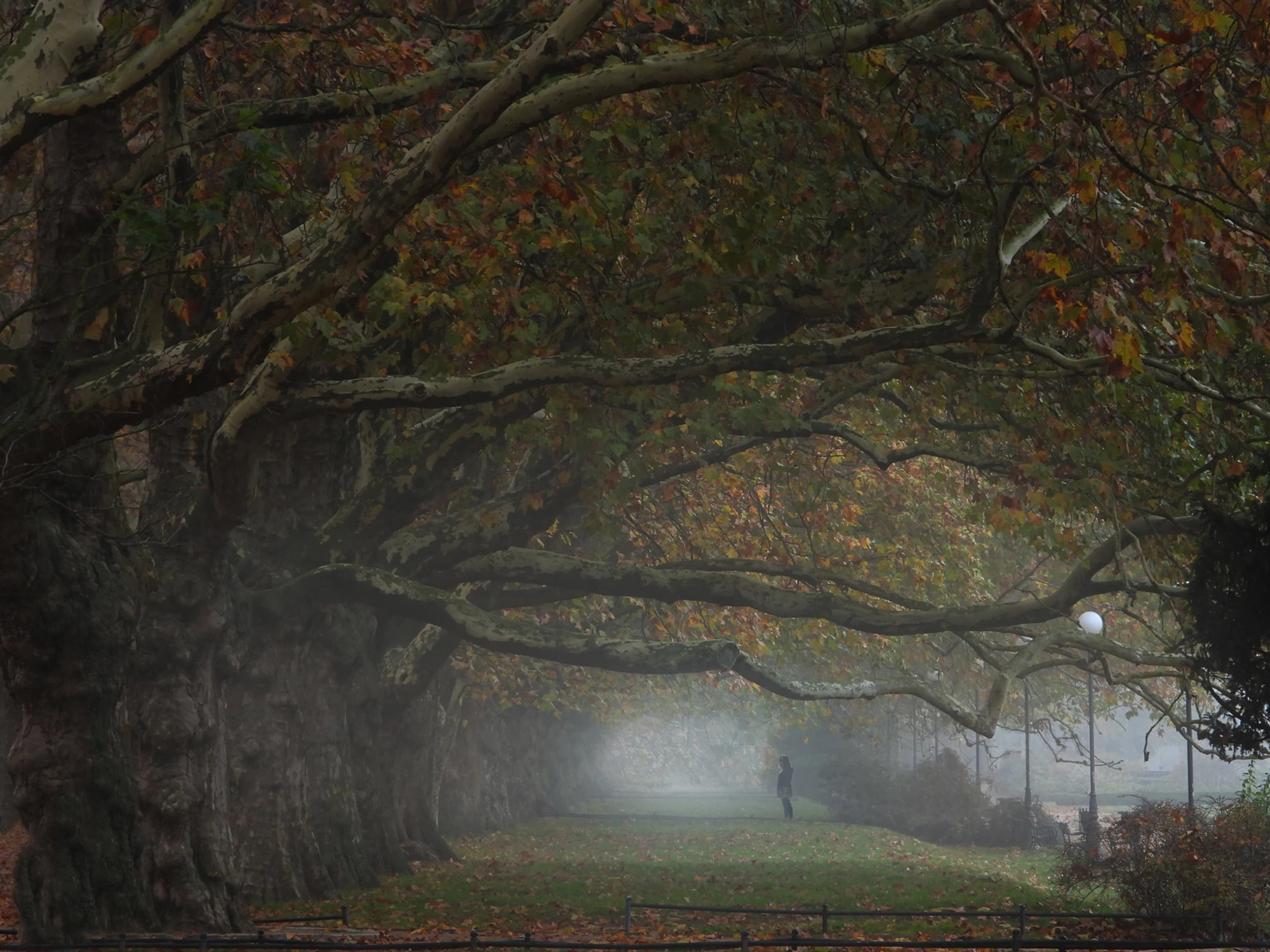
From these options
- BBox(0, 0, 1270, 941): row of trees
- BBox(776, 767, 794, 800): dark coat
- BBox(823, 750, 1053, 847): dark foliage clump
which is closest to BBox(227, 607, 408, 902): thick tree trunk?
BBox(0, 0, 1270, 941): row of trees

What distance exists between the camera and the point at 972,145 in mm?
10945

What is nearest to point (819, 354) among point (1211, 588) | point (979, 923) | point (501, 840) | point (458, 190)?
point (458, 190)

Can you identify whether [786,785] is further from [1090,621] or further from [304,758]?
[304,758]

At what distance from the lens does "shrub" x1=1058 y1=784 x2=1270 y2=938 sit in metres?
14.6

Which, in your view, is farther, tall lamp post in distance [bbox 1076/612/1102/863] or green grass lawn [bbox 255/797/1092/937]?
tall lamp post in distance [bbox 1076/612/1102/863]

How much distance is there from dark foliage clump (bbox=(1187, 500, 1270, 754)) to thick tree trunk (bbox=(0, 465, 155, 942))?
33.9 feet

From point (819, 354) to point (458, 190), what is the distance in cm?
377

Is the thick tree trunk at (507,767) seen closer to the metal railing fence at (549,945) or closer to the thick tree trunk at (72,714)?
the thick tree trunk at (72,714)

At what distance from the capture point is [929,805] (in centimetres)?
3897

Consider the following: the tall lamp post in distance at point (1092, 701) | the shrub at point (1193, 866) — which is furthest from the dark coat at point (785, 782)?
the shrub at point (1193, 866)

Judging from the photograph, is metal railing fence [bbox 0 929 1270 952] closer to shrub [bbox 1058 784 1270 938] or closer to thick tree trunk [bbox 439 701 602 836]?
shrub [bbox 1058 784 1270 938]

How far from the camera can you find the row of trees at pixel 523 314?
8.95 meters

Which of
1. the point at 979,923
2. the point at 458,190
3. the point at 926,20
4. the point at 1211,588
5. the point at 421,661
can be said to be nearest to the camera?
the point at 926,20

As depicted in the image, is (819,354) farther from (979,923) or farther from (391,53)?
(979,923)
